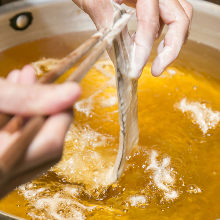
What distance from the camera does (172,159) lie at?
0.85m

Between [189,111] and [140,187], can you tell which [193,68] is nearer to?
[189,111]

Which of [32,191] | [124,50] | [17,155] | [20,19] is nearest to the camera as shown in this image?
[17,155]

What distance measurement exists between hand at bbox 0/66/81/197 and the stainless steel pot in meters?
0.82

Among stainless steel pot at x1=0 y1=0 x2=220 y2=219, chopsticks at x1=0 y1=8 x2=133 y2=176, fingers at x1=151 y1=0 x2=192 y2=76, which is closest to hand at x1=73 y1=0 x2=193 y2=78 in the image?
fingers at x1=151 y1=0 x2=192 y2=76

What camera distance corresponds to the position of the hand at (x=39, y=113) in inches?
12.5

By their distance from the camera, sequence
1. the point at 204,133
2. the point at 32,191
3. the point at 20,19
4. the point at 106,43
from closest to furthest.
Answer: the point at 106,43, the point at 32,191, the point at 204,133, the point at 20,19

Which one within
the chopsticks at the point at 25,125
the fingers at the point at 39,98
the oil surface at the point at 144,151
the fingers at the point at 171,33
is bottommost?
the oil surface at the point at 144,151

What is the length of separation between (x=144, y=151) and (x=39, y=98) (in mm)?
595

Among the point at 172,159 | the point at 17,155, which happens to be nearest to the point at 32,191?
the point at 172,159

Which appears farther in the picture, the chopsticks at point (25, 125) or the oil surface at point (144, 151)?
the oil surface at point (144, 151)

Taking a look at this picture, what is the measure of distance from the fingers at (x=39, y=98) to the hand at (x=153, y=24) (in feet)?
1.08

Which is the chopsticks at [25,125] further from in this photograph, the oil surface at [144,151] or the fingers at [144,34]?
the oil surface at [144,151]

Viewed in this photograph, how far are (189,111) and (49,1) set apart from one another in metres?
0.62

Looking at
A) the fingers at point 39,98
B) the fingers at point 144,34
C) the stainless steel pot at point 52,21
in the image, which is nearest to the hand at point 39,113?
the fingers at point 39,98
